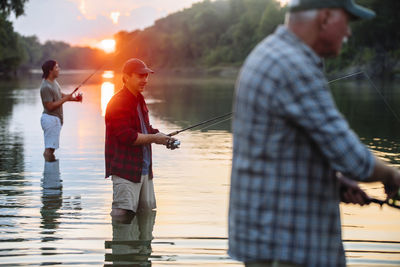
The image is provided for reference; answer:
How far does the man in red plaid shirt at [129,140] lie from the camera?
620 cm

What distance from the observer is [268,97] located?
7.09 ft

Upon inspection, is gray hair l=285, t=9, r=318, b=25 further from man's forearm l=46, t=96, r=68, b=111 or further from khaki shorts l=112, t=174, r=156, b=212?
man's forearm l=46, t=96, r=68, b=111

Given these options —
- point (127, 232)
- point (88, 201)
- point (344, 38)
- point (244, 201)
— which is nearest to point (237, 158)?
point (244, 201)

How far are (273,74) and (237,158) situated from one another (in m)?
0.33

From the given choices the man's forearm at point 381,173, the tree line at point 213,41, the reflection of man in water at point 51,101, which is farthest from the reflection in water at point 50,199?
→ the tree line at point 213,41

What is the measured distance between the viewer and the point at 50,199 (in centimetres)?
766

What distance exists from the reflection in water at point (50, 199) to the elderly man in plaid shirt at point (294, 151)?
388cm

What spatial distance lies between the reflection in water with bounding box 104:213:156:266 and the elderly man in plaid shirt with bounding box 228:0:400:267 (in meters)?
3.00

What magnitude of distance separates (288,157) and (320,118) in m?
0.17

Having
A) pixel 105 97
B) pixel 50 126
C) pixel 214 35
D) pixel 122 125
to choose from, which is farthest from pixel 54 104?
pixel 214 35

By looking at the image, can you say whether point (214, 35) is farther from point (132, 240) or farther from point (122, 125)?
point (132, 240)

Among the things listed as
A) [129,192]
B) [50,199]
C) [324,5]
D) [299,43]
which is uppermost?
[324,5]

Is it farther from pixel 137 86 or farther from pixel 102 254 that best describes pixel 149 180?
pixel 102 254

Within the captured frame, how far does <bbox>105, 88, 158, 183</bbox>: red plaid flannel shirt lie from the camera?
243 inches
